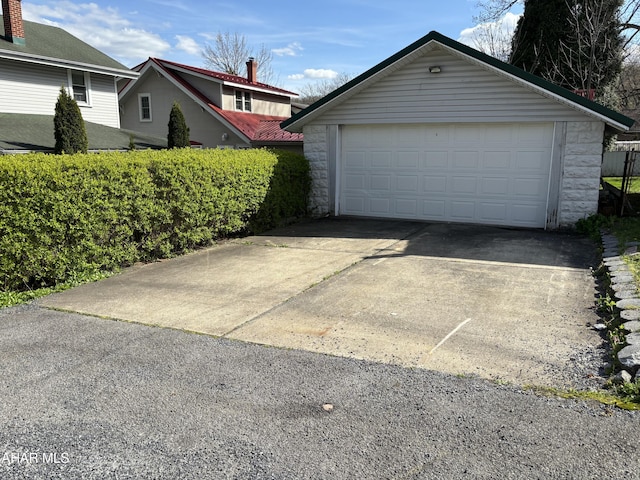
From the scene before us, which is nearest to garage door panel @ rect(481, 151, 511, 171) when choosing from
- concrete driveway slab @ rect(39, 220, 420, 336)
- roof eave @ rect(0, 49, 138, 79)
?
concrete driveway slab @ rect(39, 220, 420, 336)

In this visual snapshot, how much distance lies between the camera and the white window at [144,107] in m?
22.9

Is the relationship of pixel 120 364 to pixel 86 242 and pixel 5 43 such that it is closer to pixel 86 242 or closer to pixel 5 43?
pixel 86 242

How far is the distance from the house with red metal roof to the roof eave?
10.3 feet

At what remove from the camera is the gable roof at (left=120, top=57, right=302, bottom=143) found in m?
20.8

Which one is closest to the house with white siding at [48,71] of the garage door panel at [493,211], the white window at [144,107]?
the white window at [144,107]

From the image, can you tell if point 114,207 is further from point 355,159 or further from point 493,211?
point 493,211

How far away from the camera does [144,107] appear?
23047 mm

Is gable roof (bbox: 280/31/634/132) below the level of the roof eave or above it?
below

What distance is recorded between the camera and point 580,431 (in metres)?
3.03

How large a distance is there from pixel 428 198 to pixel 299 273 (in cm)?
542

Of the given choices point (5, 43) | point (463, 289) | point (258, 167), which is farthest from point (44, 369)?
point (5, 43)

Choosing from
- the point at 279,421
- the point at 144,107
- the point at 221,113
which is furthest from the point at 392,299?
the point at 144,107

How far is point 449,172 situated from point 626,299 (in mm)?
6359

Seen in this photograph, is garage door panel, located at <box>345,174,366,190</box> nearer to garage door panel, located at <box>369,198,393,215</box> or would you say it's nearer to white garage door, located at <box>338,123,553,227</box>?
white garage door, located at <box>338,123,553,227</box>
